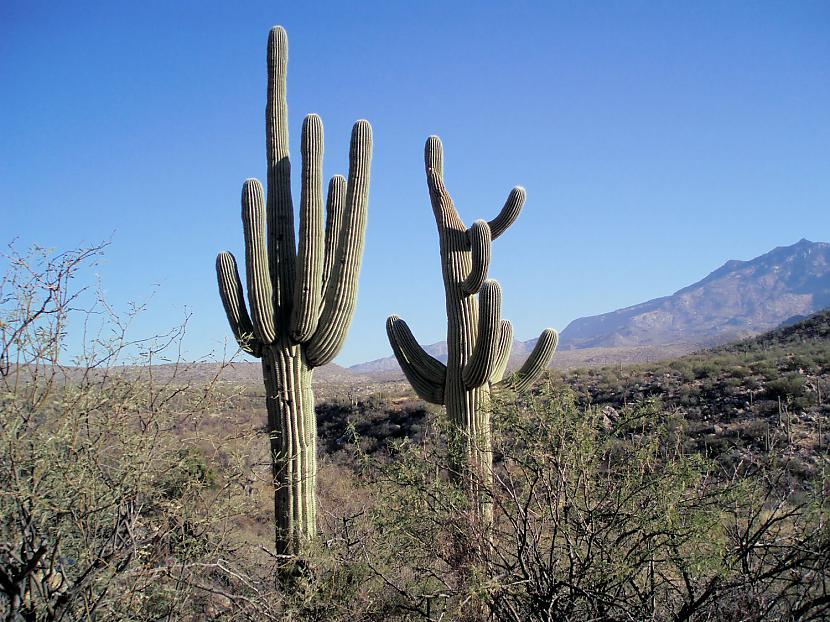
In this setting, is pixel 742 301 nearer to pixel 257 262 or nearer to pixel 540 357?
pixel 540 357

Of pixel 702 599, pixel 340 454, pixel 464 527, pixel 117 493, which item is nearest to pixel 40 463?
pixel 117 493

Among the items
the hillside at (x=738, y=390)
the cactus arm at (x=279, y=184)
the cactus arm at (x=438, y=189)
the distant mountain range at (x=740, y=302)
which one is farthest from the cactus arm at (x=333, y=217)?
the distant mountain range at (x=740, y=302)

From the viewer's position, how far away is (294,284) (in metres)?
7.71

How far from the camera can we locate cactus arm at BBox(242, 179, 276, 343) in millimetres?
7359

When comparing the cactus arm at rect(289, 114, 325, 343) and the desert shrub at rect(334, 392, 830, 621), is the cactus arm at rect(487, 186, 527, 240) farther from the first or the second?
the desert shrub at rect(334, 392, 830, 621)

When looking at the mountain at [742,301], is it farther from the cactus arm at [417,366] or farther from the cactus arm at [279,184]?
the cactus arm at [279,184]

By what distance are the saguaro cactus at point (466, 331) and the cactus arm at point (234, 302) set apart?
1.88 metres

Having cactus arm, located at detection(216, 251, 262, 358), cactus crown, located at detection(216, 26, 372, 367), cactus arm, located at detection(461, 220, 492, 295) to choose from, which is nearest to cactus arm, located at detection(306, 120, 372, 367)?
cactus crown, located at detection(216, 26, 372, 367)

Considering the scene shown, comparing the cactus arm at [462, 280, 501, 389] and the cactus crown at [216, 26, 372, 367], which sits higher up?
the cactus crown at [216, 26, 372, 367]

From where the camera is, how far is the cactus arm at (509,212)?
8.80 meters

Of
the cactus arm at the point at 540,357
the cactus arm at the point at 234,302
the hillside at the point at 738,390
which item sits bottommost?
the hillside at the point at 738,390

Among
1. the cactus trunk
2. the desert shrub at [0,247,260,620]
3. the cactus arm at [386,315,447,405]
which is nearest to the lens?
the desert shrub at [0,247,260,620]

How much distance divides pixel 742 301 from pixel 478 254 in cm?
17836

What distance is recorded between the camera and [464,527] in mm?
4598
